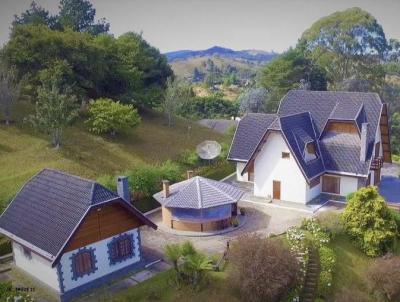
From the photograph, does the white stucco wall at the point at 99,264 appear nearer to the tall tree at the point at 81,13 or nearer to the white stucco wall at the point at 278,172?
the white stucco wall at the point at 278,172

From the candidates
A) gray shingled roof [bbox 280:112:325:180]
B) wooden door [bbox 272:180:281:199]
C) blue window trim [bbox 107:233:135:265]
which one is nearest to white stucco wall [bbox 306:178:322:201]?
gray shingled roof [bbox 280:112:325:180]

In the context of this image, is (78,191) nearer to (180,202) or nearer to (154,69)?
(180,202)

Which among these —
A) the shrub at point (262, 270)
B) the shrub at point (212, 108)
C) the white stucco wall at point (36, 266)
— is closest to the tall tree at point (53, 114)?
the white stucco wall at point (36, 266)

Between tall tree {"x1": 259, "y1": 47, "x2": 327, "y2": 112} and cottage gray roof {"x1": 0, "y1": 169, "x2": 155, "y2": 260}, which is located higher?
tall tree {"x1": 259, "y1": 47, "x2": 327, "y2": 112}

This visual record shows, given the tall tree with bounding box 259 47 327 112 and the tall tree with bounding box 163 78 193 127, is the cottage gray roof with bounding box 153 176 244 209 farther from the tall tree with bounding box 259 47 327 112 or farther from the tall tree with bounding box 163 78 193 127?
the tall tree with bounding box 259 47 327 112

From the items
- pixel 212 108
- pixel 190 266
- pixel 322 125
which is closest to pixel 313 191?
pixel 322 125

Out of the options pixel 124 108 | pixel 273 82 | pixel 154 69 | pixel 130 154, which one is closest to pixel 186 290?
pixel 130 154
